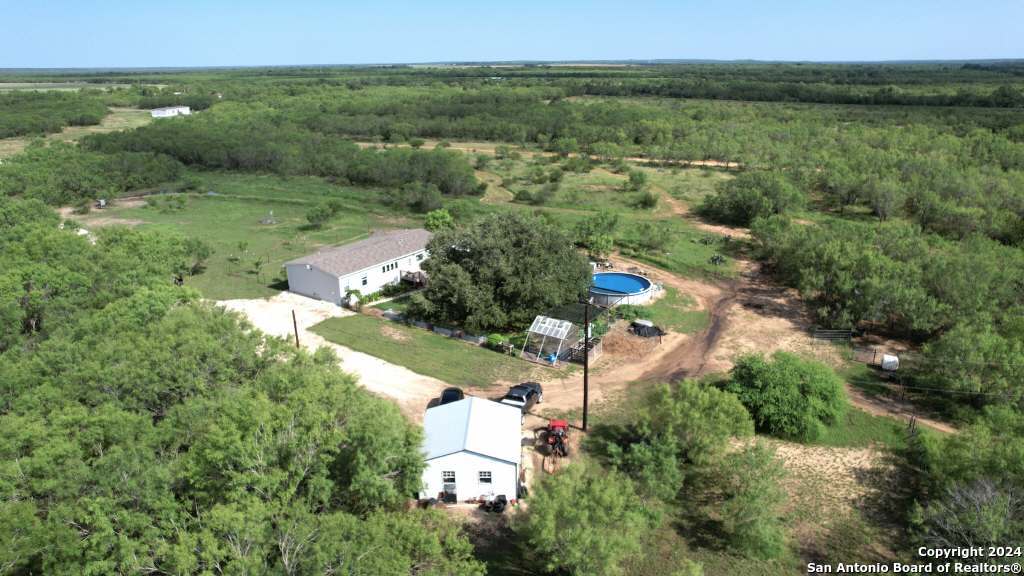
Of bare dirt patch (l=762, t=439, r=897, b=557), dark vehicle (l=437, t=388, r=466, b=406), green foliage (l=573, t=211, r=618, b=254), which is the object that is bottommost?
bare dirt patch (l=762, t=439, r=897, b=557)

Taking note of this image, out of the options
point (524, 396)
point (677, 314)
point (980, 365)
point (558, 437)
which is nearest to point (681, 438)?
point (558, 437)

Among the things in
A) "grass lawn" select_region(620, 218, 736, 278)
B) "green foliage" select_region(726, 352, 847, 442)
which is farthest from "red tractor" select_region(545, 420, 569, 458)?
"grass lawn" select_region(620, 218, 736, 278)

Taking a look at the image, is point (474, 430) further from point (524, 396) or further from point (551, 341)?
point (551, 341)

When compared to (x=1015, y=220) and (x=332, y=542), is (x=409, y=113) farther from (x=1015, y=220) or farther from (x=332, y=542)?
(x=332, y=542)

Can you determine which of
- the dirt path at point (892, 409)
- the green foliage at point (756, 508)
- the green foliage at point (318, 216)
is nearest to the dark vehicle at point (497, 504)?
the green foliage at point (756, 508)

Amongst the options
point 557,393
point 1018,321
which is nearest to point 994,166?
point 1018,321

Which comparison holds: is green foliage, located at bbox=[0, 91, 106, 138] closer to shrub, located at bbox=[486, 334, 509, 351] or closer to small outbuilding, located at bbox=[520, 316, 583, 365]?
shrub, located at bbox=[486, 334, 509, 351]
